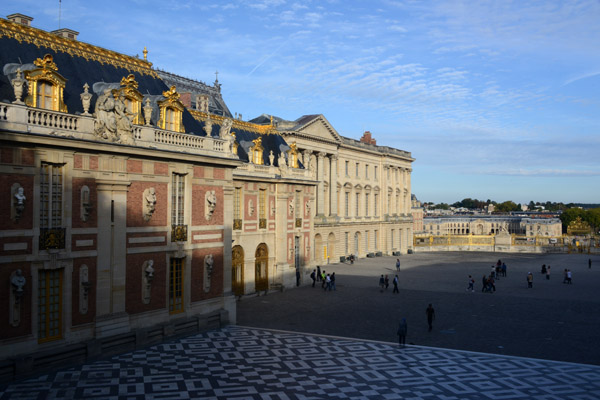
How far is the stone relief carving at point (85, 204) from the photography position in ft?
68.5

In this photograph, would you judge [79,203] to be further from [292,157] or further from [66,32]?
[292,157]

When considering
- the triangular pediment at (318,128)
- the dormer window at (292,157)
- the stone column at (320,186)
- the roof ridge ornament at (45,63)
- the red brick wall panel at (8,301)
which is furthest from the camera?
the stone column at (320,186)

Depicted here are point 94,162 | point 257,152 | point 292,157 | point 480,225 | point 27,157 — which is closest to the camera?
point 27,157

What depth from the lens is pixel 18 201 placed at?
18578 millimetres

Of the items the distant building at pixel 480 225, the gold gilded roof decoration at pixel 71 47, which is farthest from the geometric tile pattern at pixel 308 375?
the distant building at pixel 480 225

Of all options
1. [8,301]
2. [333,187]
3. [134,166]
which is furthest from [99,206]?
[333,187]

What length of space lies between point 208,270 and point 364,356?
9341mm

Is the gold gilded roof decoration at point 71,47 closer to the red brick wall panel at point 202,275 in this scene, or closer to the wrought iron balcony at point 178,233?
the wrought iron balcony at point 178,233

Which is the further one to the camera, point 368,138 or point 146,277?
point 368,138

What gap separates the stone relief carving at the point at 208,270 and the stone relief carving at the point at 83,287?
23.0ft

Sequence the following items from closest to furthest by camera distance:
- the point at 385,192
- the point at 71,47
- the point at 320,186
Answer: the point at 71,47 < the point at 320,186 < the point at 385,192

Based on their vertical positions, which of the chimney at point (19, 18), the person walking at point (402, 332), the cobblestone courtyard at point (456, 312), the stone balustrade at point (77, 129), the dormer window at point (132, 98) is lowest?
the cobblestone courtyard at point (456, 312)

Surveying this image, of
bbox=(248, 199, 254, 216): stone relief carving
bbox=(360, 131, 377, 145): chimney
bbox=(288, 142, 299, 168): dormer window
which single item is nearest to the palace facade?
bbox=(248, 199, 254, 216): stone relief carving

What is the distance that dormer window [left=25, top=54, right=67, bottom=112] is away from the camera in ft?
66.6
